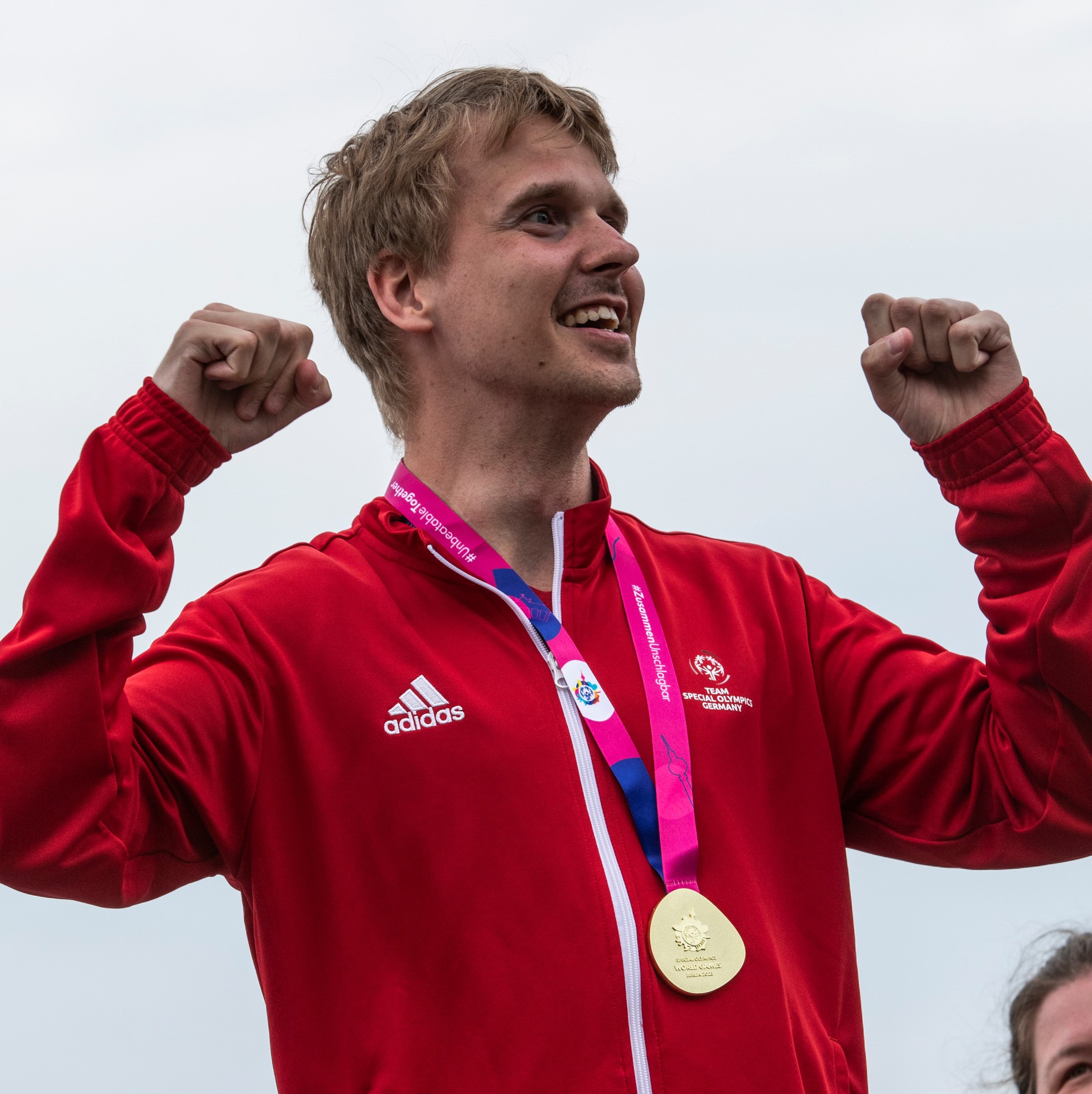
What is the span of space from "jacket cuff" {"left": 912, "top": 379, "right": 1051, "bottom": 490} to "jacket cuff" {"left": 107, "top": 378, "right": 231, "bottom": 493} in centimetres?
119

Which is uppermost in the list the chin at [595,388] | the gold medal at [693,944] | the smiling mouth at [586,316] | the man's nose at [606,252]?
the man's nose at [606,252]

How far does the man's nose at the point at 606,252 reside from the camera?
9.32 feet

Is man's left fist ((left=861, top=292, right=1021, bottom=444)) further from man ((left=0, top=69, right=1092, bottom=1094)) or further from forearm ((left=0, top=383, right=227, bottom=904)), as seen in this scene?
forearm ((left=0, top=383, right=227, bottom=904))

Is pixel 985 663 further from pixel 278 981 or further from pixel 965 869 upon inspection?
pixel 278 981

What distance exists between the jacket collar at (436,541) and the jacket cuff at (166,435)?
1.47ft

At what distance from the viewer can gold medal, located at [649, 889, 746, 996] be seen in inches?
89.0

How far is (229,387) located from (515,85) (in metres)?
1.04

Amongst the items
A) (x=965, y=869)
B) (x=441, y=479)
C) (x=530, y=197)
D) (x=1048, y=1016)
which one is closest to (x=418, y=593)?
(x=441, y=479)

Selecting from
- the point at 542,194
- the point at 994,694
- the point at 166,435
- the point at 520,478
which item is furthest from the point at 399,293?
the point at 994,694

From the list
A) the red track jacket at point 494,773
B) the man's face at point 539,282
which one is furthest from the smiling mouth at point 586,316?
the red track jacket at point 494,773

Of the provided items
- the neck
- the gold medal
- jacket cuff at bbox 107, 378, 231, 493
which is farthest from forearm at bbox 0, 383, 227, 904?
the gold medal

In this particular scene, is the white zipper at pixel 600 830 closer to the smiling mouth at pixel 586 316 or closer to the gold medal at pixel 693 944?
the gold medal at pixel 693 944

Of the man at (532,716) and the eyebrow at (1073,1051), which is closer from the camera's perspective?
the man at (532,716)

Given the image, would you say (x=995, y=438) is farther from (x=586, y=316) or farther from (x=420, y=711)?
(x=420, y=711)
